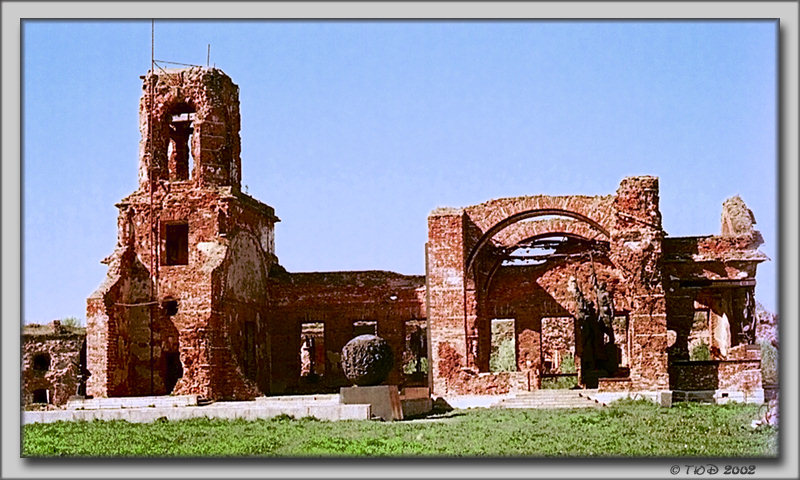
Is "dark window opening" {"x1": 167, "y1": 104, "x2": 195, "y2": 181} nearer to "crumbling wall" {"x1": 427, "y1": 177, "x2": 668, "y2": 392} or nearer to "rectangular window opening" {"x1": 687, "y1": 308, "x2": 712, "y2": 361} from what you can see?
"crumbling wall" {"x1": 427, "y1": 177, "x2": 668, "y2": 392}

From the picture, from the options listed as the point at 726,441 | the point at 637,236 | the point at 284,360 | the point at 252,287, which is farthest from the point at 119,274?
the point at 726,441

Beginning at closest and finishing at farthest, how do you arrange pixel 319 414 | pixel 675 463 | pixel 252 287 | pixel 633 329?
pixel 675 463
pixel 319 414
pixel 633 329
pixel 252 287

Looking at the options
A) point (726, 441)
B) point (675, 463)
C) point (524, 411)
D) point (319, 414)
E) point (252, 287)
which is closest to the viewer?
point (675, 463)

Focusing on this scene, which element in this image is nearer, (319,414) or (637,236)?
(319,414)

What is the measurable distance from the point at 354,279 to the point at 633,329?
8925 mm

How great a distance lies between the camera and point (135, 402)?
2577cm

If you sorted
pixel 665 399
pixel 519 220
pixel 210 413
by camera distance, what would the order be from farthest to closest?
pixel 519 220, pixel 665 399, pixel 210 413

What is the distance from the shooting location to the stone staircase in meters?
24.9

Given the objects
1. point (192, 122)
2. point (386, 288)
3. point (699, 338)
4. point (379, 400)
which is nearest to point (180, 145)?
point (192, 122)

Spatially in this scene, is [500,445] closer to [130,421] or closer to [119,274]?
[130,421]

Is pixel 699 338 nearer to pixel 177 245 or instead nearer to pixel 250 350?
pixel 250 350

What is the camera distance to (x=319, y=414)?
21672mm

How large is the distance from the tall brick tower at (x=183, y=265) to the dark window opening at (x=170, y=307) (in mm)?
36

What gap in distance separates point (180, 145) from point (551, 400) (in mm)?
12215
